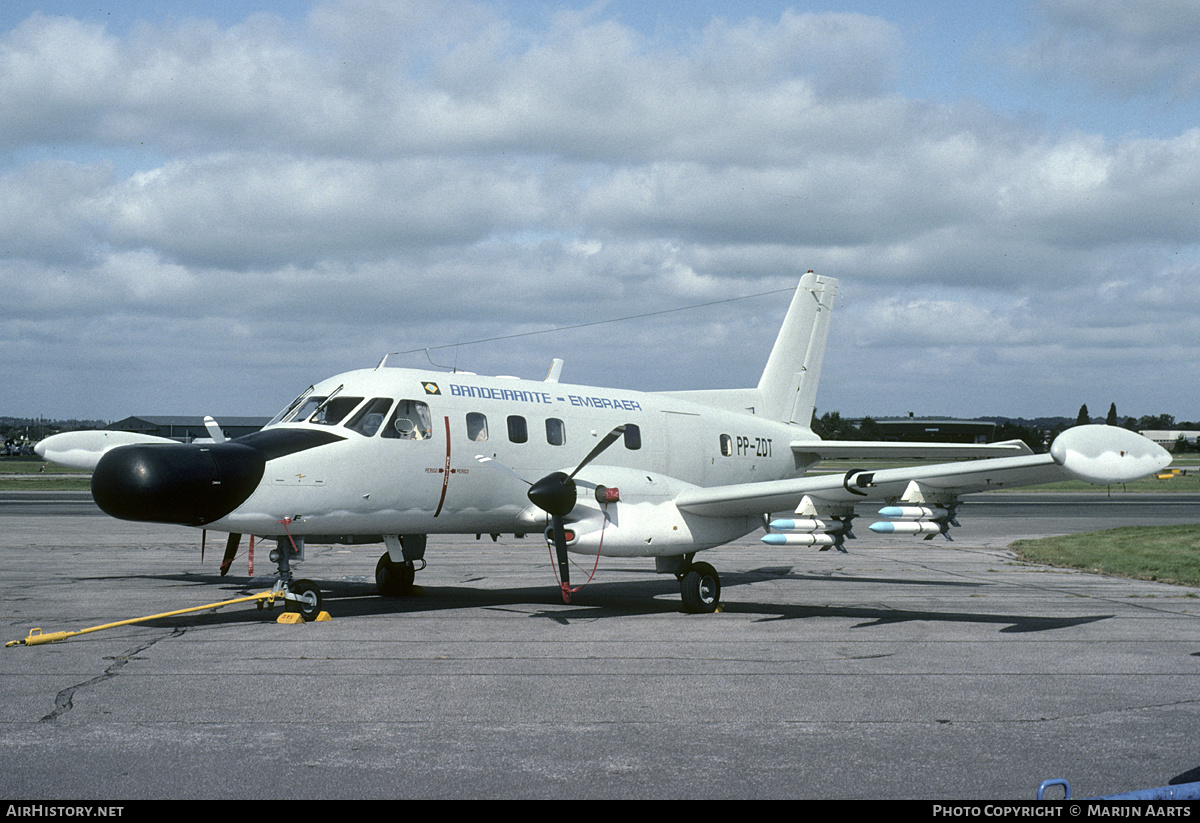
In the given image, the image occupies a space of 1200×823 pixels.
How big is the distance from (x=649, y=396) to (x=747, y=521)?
3.60 meters

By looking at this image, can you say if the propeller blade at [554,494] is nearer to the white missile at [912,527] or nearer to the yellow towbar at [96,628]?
the yellow towbar at [96,628]

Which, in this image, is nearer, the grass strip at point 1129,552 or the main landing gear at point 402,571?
the main landing gear at point 402,571

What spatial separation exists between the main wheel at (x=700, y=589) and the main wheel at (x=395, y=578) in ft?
15.9

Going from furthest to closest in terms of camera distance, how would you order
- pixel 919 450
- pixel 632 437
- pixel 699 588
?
pixel 919 450 < pixel 632 437 < pixel 699 588

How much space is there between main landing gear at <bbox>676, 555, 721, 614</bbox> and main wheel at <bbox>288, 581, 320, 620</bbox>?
550 cm

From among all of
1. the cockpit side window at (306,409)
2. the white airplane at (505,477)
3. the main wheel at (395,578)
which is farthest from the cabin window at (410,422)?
the main wheel at (395,578)

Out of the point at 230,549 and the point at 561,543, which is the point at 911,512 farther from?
the point at 230,549

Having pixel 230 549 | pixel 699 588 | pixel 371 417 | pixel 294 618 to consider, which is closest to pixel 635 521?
pixel 699 588

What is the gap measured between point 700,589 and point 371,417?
18.5 feet

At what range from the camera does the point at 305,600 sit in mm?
14164

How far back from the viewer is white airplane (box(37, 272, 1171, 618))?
12.4 metres

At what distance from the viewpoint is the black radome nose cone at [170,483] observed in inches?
475

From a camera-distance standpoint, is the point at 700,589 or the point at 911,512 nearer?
the point at 911,512

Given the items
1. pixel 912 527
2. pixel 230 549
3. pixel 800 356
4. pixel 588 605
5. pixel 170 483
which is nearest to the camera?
pixel 170 483
